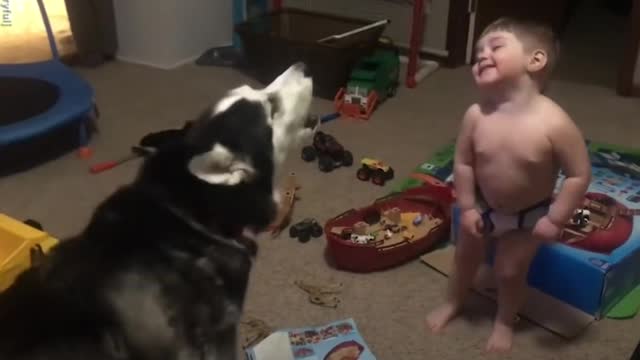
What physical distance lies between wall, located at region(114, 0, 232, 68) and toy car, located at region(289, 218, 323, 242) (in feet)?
4.83

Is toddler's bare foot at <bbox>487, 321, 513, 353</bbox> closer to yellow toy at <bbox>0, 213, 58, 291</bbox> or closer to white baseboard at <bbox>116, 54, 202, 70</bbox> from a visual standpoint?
yellow toy at <bbox>0, 213, 58, 291</bbox>

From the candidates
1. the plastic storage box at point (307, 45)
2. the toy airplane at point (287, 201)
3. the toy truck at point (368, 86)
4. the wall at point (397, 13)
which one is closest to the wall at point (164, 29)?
the plastic storage box at point (307, 45)

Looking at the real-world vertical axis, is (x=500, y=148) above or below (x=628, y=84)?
above

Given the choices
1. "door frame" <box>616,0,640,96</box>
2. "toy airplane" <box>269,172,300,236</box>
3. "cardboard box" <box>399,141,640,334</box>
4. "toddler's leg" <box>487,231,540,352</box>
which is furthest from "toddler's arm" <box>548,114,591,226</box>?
"door frame" <box>616,0,640,96</box>

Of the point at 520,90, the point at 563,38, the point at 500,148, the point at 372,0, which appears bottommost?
the point at 563,38

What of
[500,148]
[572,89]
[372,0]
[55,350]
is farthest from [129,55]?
[55,350]

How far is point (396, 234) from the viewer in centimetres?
194

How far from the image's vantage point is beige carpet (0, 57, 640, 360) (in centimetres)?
168

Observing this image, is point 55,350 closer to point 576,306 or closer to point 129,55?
point 576,306

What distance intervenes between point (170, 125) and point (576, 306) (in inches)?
58.5

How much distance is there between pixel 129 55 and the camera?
3.30 metres

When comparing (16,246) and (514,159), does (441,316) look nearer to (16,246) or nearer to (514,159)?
(514,159)

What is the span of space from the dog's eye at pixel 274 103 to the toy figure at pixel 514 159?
1.34 feet

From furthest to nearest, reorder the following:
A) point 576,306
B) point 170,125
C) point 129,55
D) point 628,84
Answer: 1. point 129,55
2. point 628,84
3. point 170,125
4. point 576,306
